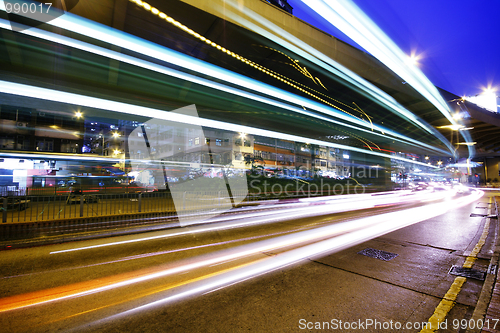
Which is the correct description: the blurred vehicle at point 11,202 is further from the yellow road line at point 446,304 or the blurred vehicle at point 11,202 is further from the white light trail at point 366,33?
the white light trail at point 366,33

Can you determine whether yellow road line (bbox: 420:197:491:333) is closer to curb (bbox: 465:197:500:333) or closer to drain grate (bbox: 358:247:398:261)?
curb (bbox: 465:197:500:333)

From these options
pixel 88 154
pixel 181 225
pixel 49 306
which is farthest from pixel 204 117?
pixel 49 306

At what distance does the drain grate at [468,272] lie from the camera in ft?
11.9

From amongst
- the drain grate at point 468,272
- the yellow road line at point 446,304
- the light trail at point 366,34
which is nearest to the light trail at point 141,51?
the light trail at point 366,34

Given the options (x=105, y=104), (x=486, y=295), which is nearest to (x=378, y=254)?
(x=486, y=295)

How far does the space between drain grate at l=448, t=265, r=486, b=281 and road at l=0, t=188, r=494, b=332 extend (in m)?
0.16

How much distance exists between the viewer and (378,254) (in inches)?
193

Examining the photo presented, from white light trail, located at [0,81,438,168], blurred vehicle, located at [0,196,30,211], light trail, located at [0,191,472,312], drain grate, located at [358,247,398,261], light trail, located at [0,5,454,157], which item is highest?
light trail, located at [0,5,454,157]

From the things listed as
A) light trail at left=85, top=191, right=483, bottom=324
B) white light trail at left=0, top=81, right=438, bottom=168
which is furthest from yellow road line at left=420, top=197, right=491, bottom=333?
white light trail at left=0, top=81, right=438, bottom=168

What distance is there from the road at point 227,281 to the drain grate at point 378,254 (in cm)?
23

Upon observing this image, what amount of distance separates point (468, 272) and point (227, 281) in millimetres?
4385

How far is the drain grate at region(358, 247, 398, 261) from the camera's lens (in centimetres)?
469

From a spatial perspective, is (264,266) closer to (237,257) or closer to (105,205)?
(237,257)

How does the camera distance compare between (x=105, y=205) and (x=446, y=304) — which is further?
(x=105, y=205)
